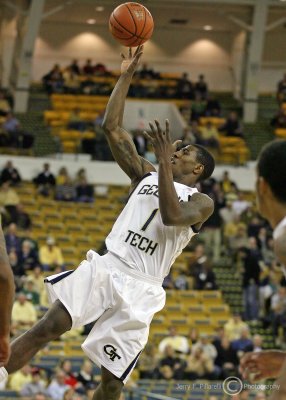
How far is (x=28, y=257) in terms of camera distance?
2109 cm

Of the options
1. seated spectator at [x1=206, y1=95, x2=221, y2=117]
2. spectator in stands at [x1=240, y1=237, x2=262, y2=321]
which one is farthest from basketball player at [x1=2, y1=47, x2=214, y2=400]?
seated spectator at [x1=206, y1=95, x2=221, y2=117]

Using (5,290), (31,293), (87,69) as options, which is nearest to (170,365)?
(31,293)

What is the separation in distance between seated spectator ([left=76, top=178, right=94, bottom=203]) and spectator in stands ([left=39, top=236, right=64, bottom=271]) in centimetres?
374

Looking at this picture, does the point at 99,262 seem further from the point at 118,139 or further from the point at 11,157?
the point at 11,157

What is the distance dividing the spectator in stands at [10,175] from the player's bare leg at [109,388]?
57.5 feet

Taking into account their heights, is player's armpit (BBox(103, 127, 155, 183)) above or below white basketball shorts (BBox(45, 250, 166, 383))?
above

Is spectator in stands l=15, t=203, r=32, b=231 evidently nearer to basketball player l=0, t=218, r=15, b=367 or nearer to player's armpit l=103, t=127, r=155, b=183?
player's armpit l=103, t=127, r=155, b=183

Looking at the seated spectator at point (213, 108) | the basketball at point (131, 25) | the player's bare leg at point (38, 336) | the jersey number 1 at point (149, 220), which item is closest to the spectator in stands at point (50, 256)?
the seated spectator at point (213, 108)

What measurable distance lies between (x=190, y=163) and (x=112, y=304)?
4.50 feet

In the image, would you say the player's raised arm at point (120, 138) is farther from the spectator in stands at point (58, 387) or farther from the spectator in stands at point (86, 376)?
the spectator in stands at point (86, 376)

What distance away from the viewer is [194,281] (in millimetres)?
22703

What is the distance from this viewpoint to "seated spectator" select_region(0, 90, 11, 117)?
28.8 metres

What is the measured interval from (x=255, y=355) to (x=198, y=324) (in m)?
16.1

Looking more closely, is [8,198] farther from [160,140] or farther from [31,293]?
[160,140]
